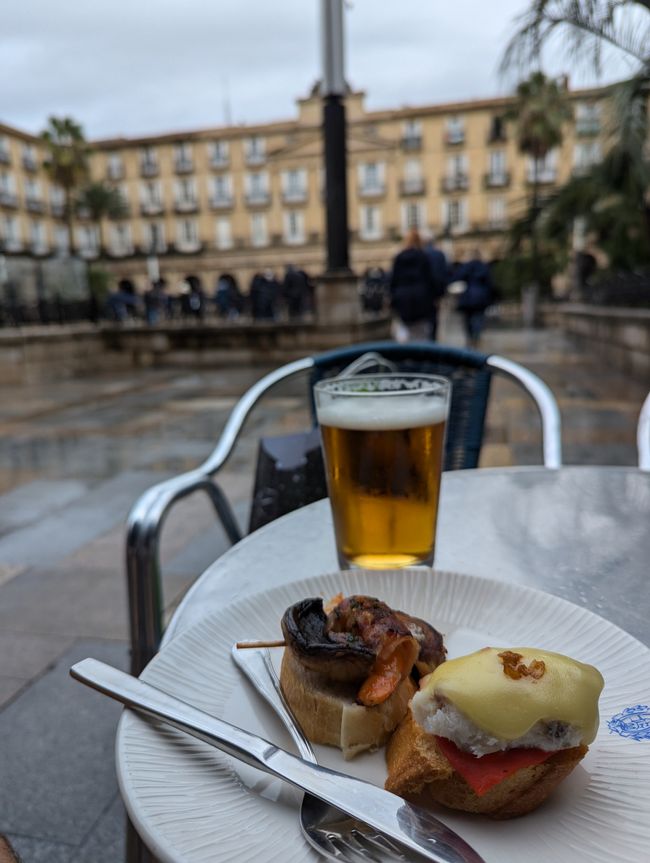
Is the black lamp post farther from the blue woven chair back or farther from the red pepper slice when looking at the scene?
the red pepper slice

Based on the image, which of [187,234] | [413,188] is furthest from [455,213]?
[187,234]

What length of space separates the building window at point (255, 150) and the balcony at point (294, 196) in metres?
4.20

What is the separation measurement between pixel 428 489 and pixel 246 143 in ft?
183

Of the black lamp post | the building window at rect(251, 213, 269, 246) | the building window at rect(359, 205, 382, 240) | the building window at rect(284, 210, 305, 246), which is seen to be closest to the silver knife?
the black lamp post

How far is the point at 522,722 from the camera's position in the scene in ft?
1.71

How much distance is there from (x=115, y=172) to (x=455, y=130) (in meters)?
27.4

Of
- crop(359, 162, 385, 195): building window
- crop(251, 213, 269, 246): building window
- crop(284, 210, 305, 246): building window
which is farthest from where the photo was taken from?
crop(251, 213, 269, 246): building window

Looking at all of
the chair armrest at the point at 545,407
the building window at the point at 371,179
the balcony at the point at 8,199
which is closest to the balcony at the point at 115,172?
the balcony at the point at 8,199

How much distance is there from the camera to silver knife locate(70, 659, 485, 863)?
46 cm

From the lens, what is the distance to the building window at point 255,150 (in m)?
51.8

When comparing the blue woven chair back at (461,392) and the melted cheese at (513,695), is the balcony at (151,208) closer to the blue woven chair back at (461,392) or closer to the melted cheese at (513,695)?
the blue woven chair back at (461,392)

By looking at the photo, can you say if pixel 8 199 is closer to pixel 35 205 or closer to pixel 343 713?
pixel 35 205

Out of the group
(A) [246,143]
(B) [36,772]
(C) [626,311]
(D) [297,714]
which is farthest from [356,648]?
(A) [246,143]

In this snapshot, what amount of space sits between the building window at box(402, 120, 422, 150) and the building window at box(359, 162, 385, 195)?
104 inches
